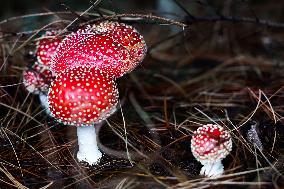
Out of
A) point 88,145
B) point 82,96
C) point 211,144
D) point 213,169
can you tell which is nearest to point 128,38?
point 82,96

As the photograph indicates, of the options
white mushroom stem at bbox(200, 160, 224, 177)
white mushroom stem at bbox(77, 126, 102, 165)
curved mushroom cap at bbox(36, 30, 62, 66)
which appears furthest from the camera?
curved mushroom cap at bbox(36, 30, 62, 66)

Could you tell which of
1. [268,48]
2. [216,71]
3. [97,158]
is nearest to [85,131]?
[97,158]

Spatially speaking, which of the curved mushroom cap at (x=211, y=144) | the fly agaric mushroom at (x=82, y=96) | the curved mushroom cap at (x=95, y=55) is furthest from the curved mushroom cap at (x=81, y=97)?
Result: the curved mushroom cap at (x=211, y=144)

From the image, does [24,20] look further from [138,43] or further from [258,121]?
[258,121]

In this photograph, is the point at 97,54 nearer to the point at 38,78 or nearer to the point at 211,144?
the point at 38,78

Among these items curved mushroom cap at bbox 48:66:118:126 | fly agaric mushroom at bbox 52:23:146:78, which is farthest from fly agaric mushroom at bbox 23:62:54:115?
curved mushroom cap at bbox 48:66:118:126

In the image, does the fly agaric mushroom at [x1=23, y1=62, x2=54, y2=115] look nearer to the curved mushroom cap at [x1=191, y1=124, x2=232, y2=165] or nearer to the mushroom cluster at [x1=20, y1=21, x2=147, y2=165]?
the mushroom cluster at [x1=20, y1=21, x2=147, y2=165]
